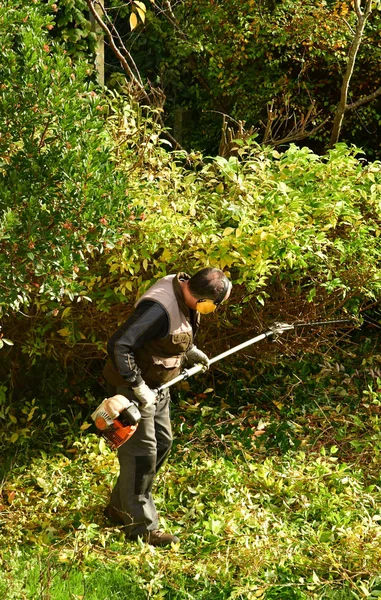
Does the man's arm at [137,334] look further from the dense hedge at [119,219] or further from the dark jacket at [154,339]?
the dense hedge at [119,219]

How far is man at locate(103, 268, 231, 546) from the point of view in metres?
4.31

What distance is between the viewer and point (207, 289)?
170 inches

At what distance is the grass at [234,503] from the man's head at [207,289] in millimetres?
1205

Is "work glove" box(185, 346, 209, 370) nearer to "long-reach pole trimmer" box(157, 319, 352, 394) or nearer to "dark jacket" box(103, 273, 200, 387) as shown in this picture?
"long-reach pole trimmer" box(157, 319, 352, 394)

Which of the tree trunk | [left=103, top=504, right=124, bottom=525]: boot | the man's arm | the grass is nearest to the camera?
the grass

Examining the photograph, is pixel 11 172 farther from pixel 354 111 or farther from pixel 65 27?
pixel 354 111

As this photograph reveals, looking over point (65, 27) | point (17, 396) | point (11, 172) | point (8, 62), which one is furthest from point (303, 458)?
point (65, 27)

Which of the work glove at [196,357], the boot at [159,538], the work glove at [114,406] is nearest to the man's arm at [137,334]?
the work glove at [114,406]

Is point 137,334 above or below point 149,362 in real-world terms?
above

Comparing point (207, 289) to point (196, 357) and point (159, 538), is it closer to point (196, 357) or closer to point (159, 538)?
point (196, 357)

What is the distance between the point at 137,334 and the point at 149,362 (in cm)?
27

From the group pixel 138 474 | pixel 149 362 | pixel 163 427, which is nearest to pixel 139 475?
pixel 138 474

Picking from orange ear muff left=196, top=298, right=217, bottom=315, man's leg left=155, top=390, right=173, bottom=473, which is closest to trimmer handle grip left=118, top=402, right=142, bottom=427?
man's leg left=155, top=390, right=173, bottom=473

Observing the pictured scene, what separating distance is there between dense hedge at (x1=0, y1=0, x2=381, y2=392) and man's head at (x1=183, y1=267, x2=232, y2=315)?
0.48 metres
